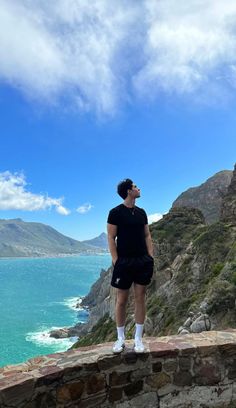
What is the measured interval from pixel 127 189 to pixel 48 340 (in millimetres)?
69269

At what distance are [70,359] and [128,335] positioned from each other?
2136cm

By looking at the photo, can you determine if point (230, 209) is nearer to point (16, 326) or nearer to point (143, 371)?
point (143, 371)

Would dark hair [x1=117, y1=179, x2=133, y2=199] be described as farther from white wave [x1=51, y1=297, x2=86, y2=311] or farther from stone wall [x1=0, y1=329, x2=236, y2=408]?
white wave [x1=51, y1=297, x2=86, y2=311]

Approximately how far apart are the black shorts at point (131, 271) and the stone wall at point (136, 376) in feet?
3.05

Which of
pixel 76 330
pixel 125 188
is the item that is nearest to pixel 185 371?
pixel 125 188

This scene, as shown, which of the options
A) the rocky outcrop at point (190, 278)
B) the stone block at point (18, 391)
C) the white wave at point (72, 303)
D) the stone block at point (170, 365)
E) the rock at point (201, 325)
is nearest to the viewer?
the stone block at point (18, 391)

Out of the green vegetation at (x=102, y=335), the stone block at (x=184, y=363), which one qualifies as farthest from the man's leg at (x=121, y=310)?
the green vegetation at (x=102, y=335)

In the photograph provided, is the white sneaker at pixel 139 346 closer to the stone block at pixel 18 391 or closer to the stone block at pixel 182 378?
the stone block at pixel 182 378

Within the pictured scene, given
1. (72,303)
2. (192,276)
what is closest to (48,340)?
(192,276)

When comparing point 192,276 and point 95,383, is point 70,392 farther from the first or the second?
point 192,276

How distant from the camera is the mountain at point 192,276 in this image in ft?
49.9

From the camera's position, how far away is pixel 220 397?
216 inches

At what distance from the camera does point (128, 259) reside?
5.39 metres

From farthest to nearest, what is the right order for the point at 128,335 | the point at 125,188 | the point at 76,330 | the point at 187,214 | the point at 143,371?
the point at 76,330
the point at 187,214
the point at 128,335
the point at 125,188
the point at 143,371
